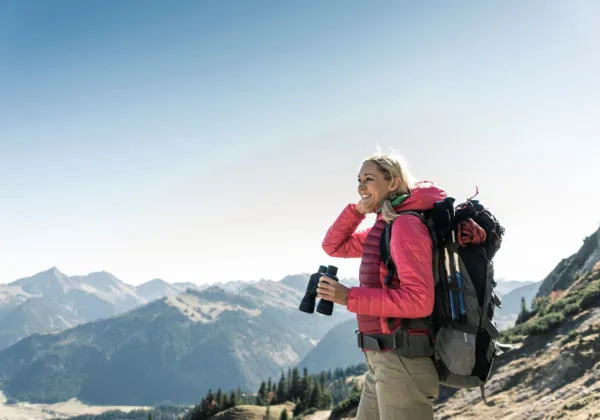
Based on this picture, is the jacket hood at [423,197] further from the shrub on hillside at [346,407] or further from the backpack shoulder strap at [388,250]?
the shrub on hillside at [346,407]

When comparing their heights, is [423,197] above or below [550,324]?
above

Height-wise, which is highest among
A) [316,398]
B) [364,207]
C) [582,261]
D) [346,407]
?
[582,261]

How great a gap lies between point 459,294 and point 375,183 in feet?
5.81

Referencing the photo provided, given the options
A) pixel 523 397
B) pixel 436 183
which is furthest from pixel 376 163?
Result: pixel 523 397

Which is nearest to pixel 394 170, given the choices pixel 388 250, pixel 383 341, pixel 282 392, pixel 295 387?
pixel 388 250

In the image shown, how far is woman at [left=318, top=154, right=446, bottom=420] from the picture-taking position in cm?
465

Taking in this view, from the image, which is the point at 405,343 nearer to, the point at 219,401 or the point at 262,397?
the point at 219,401

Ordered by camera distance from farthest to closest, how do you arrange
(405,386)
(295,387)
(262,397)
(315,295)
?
1. (262,397)
2. (295,387)
3. (315,295)
4. (405,386)

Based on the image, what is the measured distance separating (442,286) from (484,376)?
116 cm

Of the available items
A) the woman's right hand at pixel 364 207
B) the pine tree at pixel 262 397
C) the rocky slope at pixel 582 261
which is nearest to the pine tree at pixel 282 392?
the pine tree at pixel 262 397

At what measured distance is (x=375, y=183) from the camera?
5633 millimetres

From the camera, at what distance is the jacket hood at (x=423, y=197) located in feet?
16.8

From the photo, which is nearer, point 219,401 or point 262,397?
point 219,401

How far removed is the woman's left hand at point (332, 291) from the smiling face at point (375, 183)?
4.61 ft
